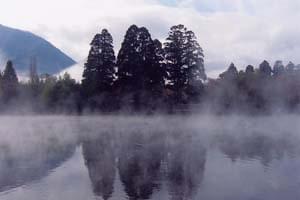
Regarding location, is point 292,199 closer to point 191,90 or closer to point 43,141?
point 43,141

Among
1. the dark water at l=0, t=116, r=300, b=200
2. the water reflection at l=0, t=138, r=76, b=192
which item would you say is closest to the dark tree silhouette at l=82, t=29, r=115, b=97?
the dark water at l=0, t=116, r=300, b=200

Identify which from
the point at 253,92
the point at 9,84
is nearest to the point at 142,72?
the point at 253,92

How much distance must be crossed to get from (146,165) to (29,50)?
17167 centimetres

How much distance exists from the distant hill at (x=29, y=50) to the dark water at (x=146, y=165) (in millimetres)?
136770

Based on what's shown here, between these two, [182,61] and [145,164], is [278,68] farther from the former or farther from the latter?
[145,164]

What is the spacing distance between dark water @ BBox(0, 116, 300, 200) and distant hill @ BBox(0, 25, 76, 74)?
136770mm

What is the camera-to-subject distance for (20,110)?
48875 millimetres

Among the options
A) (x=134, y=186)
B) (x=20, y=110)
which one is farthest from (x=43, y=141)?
(x=20, y=110)

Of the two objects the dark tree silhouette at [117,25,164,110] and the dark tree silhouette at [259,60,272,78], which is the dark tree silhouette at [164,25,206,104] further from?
the dark tree silhouette at [259,60,272,78]

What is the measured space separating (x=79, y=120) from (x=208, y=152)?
2054cm

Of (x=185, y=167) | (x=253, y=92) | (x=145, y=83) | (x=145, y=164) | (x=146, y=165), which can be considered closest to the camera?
(x=185, y=167)

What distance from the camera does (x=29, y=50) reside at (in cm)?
17975

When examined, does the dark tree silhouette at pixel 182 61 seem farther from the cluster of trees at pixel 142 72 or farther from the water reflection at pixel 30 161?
the water reflection at pixel 30 161

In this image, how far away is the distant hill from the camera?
545 ft
